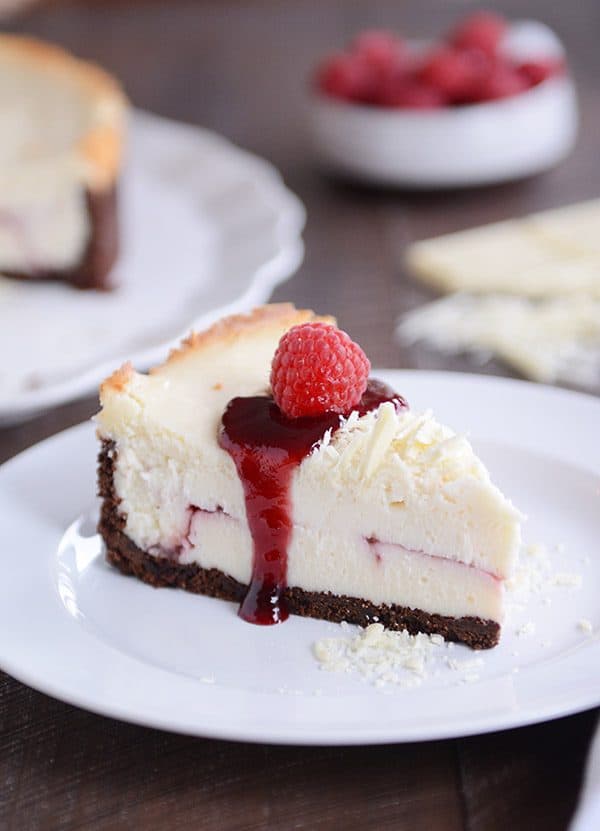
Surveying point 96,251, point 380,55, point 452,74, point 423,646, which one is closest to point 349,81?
point 380,55

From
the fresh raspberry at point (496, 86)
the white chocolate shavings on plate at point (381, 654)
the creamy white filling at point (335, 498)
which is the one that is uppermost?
the fresh raspberry at point (496, 86)

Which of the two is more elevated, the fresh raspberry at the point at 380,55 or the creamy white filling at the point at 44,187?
the fresh raspberry at the point at 380,55

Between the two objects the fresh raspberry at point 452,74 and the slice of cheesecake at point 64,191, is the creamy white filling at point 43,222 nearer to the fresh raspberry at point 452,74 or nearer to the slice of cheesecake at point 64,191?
the slice of cheesecake at point 64,191

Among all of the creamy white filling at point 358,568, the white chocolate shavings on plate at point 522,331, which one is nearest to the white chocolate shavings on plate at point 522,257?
Answer: the white chocolate shavings on plate at point 522,331

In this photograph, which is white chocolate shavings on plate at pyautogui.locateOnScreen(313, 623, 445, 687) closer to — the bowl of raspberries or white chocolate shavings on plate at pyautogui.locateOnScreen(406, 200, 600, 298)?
white chocolate shavings on plate at pyautogui.locateOnScreen(406, 200, 600, 298)

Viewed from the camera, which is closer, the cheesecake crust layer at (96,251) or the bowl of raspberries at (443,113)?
the cheesecake crust layer at (96,251)
